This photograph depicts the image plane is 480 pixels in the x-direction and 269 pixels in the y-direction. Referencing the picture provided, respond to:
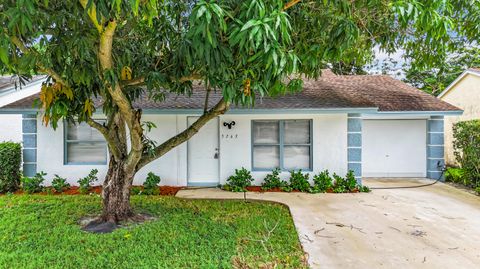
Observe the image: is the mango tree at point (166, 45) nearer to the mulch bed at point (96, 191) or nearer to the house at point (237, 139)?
the mulch bed at point (96, 191)

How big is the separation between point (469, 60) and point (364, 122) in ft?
46.6

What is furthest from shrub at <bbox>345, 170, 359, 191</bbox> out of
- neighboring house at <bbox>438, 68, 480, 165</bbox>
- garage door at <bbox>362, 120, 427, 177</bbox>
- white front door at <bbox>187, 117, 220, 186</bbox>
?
neighboring house at <bbox>438, 68, 480, 165</bbox>

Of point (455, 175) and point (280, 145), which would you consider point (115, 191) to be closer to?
point (280, 145)

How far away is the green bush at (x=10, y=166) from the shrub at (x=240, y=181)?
6.02 meters

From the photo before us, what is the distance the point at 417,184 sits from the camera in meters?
9.27

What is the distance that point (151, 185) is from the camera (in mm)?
8203

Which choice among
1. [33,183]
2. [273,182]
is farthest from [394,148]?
[33,183]

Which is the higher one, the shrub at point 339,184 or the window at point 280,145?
the window at point 280,145

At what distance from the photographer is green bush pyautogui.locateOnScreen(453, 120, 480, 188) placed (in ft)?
27.1

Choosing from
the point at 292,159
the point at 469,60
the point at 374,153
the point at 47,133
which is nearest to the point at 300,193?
the point at 292,159

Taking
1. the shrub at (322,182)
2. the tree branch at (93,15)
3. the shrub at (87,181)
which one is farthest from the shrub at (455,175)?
the shrub at (87,181)

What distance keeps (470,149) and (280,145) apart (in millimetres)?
5459

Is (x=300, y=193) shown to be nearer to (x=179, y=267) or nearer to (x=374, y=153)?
(x=374, y=153)

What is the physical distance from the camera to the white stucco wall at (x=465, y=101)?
1144cm
